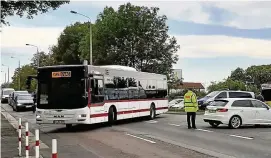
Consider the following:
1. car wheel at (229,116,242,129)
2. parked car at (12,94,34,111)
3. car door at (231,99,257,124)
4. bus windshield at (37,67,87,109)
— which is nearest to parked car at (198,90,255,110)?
car door at (231,99,257,124)

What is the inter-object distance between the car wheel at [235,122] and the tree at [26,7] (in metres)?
10.1

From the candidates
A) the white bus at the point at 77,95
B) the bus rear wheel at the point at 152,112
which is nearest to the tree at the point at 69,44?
the bus rear wheel at the point at 152,112

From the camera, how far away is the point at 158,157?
11.5 metres

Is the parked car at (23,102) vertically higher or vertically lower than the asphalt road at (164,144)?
higher

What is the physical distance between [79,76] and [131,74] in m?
5.62

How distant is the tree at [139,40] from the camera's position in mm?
50188

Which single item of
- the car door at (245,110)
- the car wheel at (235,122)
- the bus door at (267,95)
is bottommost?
the car wheel at (235,122)

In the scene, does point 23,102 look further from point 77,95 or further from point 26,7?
point 26,7

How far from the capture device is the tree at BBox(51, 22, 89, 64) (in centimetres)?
7831

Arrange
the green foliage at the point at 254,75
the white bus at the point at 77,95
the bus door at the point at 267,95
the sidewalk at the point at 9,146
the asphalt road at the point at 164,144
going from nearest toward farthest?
the sidewalk at the point at 9,146, the asphalt road at the point at 164,144, the white bus at the point at 77,95, the bus door at the point at 267,95, the green foliage at the point at 254,75

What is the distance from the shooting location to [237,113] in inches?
805

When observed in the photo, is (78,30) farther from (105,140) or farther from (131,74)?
(105,140)

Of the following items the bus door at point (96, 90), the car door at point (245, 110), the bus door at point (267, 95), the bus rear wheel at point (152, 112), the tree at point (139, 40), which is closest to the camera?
the bus door at point (96, 90)

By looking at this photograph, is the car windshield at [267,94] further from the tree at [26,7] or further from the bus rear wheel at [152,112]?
the tree at [26,7]
